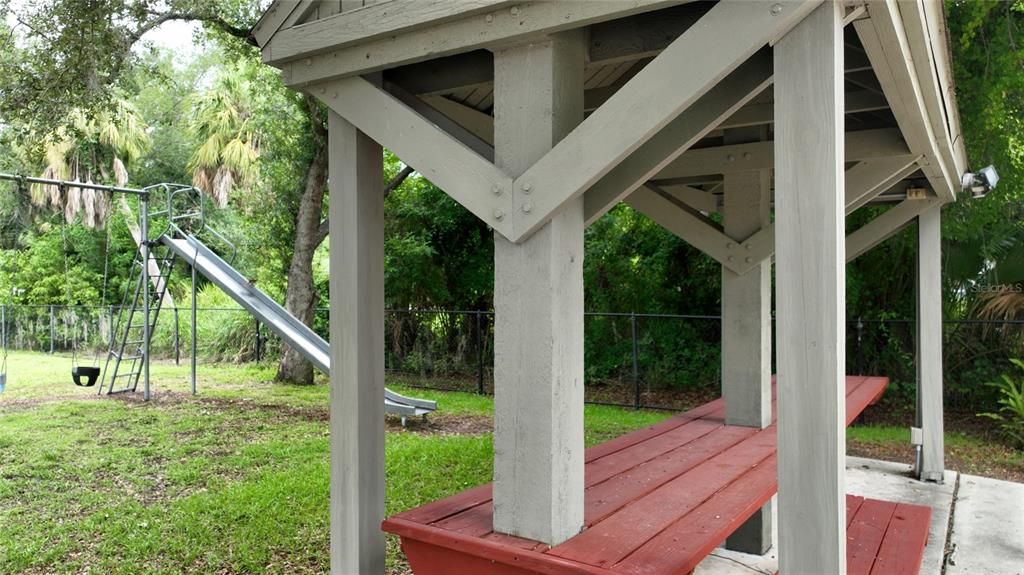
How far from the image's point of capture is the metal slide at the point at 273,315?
8.30 meters

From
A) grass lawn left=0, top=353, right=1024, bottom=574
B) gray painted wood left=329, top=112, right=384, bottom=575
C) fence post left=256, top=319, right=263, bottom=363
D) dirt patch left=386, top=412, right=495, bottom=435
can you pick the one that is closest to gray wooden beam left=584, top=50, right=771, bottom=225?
gray painted wood left=329, top=112, right=384, bottom=575

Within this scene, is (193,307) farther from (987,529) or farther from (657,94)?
(657,94)

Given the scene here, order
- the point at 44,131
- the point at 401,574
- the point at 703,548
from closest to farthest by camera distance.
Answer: the point at 703,548 → the point at 401,574 → the point at 44,131

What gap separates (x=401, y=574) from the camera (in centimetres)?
397

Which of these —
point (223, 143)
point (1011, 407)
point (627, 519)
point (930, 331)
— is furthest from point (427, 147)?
point (223, 143)

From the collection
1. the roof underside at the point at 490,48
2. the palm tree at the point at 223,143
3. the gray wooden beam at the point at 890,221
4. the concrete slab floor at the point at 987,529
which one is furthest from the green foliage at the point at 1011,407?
the palm tree at the point at 223,143

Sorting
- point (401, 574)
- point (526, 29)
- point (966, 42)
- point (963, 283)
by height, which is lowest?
point (401, 574)

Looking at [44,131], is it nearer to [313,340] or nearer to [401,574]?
[313,340]

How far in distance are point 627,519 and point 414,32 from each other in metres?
1.67

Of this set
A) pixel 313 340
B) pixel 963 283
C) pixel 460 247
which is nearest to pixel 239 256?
pixel 460 247

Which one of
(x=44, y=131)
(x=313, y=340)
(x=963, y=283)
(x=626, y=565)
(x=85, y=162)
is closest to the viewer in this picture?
(x=626, y=565)

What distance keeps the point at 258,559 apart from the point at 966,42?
7600mm

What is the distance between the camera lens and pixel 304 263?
37.7 ft

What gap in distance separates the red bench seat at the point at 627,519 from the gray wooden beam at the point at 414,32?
4.73ft
